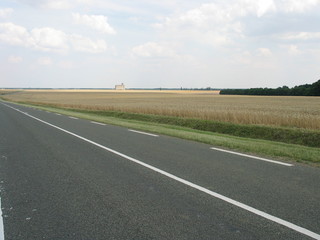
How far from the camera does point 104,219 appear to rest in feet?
13.5

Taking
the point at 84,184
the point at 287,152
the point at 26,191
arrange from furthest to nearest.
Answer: the point at 287,152 < the point at 84,184 < the point at 26,191

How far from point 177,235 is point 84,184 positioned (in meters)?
2.75

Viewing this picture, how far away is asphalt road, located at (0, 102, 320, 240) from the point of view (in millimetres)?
3778

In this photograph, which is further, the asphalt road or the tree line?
the tree line

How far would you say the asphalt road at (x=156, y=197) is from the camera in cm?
378

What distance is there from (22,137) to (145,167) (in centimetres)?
772

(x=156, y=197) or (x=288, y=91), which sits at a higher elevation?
(x=156, y=197)

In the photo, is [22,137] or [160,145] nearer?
[160,145]

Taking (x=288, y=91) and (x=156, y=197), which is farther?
(x=288, y=91)

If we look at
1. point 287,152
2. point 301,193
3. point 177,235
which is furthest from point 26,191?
point 287,152

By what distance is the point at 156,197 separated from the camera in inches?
195

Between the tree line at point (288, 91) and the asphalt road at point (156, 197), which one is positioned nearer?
the asphalt road at point (156, 197)

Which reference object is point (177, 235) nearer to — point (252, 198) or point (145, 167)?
point (252, 198)

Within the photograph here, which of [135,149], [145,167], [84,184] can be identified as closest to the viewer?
[84,184]
